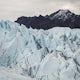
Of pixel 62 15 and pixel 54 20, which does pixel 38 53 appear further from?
pixel 62 15

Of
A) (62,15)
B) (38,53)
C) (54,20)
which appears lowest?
(38,53)

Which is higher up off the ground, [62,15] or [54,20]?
[62,15]

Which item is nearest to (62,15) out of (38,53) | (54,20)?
(54,20)

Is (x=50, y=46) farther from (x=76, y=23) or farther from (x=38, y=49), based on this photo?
(x=76, y=23)

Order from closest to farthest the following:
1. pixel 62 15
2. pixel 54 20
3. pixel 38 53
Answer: pixel 38 53, pixel 54 20, pixel 62 15

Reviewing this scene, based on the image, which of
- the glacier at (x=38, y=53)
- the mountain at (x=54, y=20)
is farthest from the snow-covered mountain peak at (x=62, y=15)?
the glacier at (x=38, y=53)

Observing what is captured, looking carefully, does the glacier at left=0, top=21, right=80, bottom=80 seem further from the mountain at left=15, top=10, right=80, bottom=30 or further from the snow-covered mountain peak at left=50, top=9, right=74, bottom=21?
the snow-covered mountain peak at left=50, top=9, right=74, bottom=21

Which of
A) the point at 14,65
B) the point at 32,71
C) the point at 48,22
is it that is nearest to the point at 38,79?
the point at 32,71
